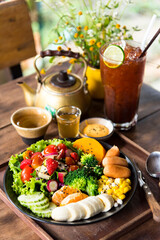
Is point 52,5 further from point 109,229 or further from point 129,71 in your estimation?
point 109,229

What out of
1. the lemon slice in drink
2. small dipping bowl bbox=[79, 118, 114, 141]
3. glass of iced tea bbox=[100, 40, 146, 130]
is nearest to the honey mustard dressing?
small dipping bowl bbox=[79, 118, 114, 141]

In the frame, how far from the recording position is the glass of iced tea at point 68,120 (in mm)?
1541

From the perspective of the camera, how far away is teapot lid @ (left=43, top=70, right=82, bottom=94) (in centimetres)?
164

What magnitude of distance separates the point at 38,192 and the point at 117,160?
1.23 feet

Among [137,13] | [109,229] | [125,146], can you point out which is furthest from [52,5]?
[137,13]

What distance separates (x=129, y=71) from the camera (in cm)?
149

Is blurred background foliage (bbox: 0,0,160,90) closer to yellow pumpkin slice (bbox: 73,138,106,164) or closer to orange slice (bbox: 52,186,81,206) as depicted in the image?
yellow pumpkin slice (bbox: 73,138,106,164)

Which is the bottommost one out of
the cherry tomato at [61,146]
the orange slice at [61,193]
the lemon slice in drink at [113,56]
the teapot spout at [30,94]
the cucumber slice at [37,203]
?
the orange slice at [61,193]

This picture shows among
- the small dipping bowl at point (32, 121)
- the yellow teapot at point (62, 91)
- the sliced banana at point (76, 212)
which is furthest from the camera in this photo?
the yellow teapot at point (62, 91)

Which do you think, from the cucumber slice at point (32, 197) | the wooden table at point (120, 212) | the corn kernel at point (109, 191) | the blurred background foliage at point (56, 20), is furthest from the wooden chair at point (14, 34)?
the corn kernel at point (109, 191)

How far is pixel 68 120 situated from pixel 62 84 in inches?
9.0

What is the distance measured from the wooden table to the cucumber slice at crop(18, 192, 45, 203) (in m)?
0.06

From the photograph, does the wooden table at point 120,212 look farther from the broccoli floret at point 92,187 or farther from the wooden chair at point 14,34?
the wooden chair at point 14,34

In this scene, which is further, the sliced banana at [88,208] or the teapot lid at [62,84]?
the teapot lid at [62,84]
